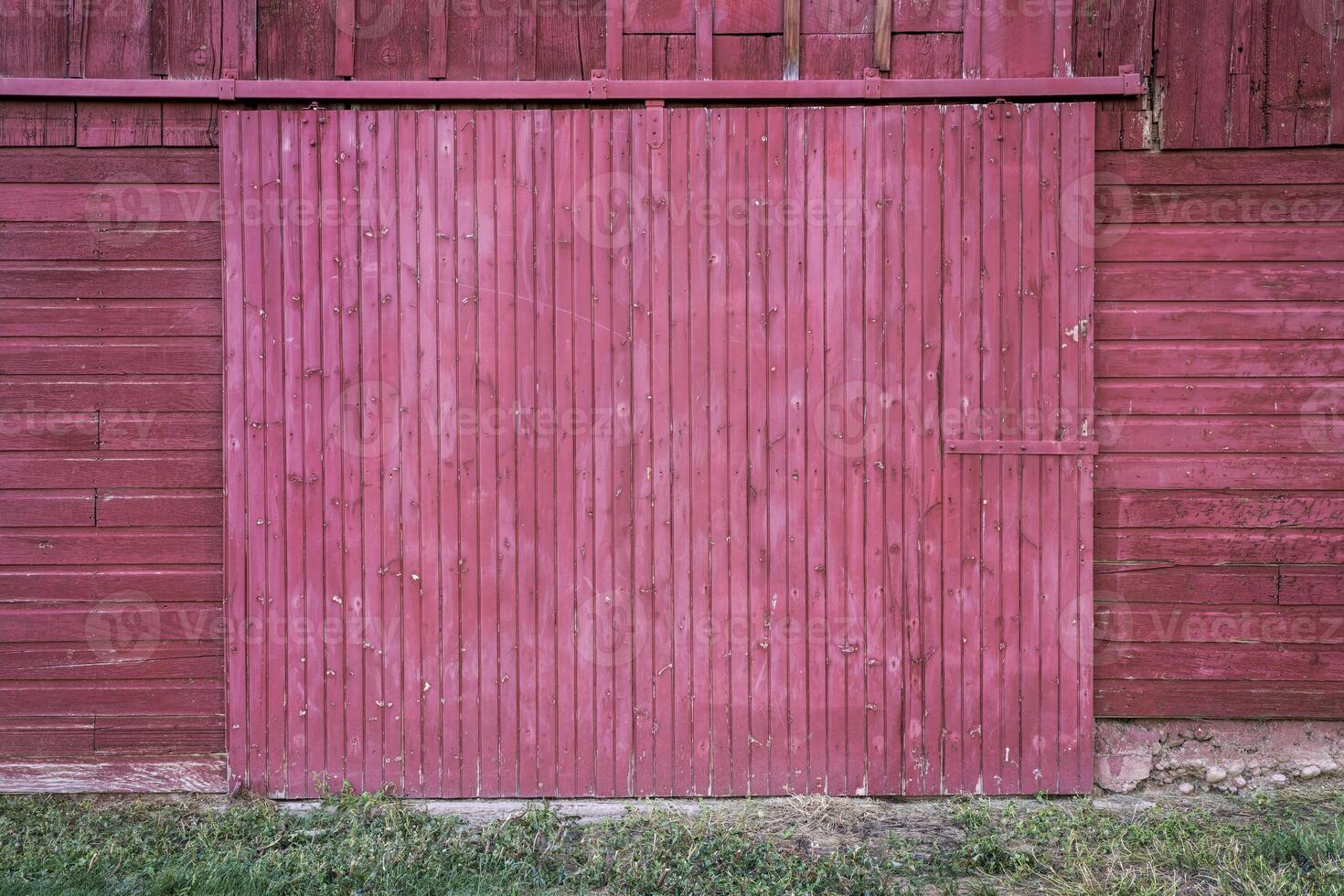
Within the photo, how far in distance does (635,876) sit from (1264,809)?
9.56 ft

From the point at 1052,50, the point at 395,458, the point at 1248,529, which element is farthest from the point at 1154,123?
the point at 395,458

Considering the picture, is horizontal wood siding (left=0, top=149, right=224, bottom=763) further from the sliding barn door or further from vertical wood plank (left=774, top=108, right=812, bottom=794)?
vertical wood plank (left=774, top=108, right=812, bottom=794)

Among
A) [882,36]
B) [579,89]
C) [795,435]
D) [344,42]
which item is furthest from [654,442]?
[344,42]

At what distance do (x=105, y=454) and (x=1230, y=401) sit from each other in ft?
17.3

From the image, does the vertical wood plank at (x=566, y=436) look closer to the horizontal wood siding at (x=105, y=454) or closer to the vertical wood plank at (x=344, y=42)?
the vertical wood plank at (x=344, y=42)

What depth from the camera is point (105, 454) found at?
4234 mm

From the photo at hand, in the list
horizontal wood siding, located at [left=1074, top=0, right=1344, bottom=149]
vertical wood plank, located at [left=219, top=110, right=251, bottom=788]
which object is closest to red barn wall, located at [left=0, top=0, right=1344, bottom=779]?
horizontal wood siding, located at [left=1074, top=0, right=1344, bottom=149]

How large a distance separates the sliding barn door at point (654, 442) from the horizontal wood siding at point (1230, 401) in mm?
262

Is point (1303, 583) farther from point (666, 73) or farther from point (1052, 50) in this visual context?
point (666, 73)

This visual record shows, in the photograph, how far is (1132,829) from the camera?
12.5 feet

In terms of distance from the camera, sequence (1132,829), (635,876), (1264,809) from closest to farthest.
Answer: (635,876), (1132,829), (1264,809)

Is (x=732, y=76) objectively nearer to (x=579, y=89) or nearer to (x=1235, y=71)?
(x=579, y=89)

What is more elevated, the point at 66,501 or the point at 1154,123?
the point at 1154,123

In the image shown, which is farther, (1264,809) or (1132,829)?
(1264,809)
